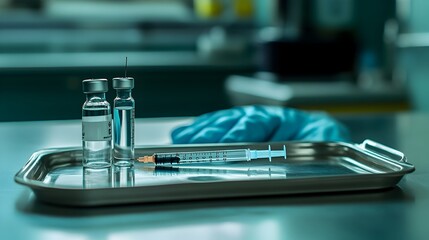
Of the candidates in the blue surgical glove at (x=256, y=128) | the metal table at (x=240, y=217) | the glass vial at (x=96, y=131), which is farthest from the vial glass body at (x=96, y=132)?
the blue surgical glove at (x=256, y=128)

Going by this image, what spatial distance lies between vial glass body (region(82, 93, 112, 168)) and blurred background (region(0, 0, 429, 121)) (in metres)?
1.51

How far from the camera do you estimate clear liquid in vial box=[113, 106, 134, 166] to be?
925mm

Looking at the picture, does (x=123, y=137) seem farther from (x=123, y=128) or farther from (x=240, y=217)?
(x=240, y=217)

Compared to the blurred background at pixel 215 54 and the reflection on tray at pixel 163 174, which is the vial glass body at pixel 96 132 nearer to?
the reflection on tray at pixel 163 174

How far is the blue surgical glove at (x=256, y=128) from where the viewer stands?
1.12 meters

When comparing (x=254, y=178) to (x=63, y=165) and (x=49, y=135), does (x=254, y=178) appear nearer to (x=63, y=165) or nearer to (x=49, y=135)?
(x=63, y=165)

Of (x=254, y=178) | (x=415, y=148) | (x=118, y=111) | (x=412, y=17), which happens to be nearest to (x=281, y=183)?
(x=254, y=178)

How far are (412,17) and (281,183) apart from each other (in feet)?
6.63

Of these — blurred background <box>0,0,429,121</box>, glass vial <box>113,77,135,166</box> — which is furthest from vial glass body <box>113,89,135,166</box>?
blurred background <box>0,0,429,121</box>

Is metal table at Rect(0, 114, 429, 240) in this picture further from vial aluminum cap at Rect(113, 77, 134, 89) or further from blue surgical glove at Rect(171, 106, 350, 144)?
blue surgical glove at Rect(171, 106, 350, 144)

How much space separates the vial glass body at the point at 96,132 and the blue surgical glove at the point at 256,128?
0.82ft

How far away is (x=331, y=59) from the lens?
278 cm

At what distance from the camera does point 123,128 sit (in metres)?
0.93

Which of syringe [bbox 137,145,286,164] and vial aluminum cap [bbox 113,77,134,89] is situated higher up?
vial aluminum cap [bbox 113,77,134,89]
